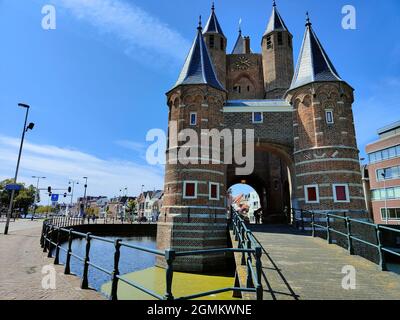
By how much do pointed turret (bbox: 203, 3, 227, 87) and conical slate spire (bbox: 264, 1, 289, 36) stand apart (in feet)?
16.0

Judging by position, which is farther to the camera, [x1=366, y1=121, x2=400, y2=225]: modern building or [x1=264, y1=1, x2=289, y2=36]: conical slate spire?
[x1=366, y1=121, x2=400, y2=225]: modern building

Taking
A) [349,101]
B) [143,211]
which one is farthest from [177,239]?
[143,211]

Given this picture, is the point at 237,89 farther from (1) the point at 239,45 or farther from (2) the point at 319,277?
(2) the point at 319,277

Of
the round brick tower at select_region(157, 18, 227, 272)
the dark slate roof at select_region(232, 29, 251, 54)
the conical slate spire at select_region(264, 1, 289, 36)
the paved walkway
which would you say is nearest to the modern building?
the conical slate spire at select_region(264, 1, 289, 36)

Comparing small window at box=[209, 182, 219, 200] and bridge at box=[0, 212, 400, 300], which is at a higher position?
small window at box=[209, 182, 219, 200]

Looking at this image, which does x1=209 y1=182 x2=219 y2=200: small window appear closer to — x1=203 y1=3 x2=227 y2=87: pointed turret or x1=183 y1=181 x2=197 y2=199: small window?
x1=183 y1=181 x2=197 y2=199: small window

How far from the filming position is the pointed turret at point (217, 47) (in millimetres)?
27969

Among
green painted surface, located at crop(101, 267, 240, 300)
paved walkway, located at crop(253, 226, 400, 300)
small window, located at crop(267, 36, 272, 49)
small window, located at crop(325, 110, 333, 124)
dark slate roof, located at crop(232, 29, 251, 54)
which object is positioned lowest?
green painted surface, located at crop(101, 267, 240, 300)

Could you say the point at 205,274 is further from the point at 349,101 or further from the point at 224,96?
the point at 349,101

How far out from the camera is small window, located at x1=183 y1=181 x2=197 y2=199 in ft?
53.3

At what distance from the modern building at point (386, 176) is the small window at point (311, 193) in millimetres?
24917

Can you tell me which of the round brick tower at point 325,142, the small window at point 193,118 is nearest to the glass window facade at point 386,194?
the round brick tower at point 325,142

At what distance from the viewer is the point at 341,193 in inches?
603

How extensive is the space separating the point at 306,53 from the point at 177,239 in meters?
16.3
